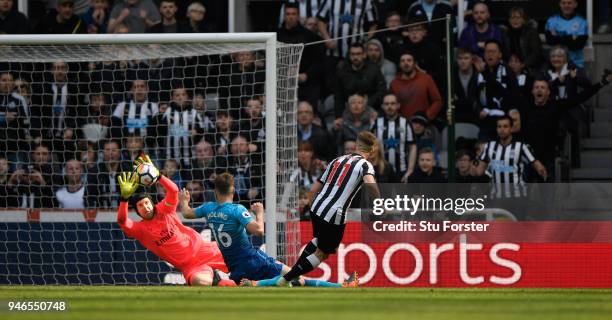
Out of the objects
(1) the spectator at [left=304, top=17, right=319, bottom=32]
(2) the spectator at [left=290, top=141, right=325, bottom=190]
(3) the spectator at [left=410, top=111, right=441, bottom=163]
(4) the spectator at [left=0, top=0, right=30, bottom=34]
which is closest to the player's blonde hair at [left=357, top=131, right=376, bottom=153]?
(2) the spectator at [left=290, top=141, right=325, bottom=190]

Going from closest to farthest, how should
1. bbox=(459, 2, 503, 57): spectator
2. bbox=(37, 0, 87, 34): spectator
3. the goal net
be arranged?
the goal net < bbox=(459, 2, 503, 57): spectator < bbox=(37, 0, 87, 34): spectator

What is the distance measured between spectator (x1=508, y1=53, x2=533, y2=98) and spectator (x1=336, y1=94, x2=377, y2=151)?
196 centimetres

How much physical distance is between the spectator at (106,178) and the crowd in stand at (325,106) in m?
0.02

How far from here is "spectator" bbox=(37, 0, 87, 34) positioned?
61.9ft

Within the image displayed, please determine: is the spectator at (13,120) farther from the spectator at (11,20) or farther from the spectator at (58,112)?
the spectator at (11,20)

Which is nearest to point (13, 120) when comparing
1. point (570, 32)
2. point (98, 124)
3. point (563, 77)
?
point (98, 124)

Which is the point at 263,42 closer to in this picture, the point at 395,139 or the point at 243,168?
the point at 243,168

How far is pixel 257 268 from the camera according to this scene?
44.0 feet

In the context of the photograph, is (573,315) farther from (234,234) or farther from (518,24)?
(518,24)

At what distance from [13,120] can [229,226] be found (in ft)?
17.3

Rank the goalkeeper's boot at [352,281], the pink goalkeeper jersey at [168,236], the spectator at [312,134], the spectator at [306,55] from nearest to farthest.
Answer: the goalkeeper's boot at [352,281] → the pink goalkeeper jersey at [168,236] → the spectator at [312,134] → the spectator at [306,55]

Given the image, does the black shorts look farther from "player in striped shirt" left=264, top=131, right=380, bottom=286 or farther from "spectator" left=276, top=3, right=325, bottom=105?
"spectator" left=276, top=3, right=325, bottom=105

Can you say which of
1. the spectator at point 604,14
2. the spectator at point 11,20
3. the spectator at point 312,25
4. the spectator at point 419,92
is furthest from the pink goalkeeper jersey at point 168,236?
the spectator at point 604,14

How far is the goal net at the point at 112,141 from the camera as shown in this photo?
14922 millimetres
